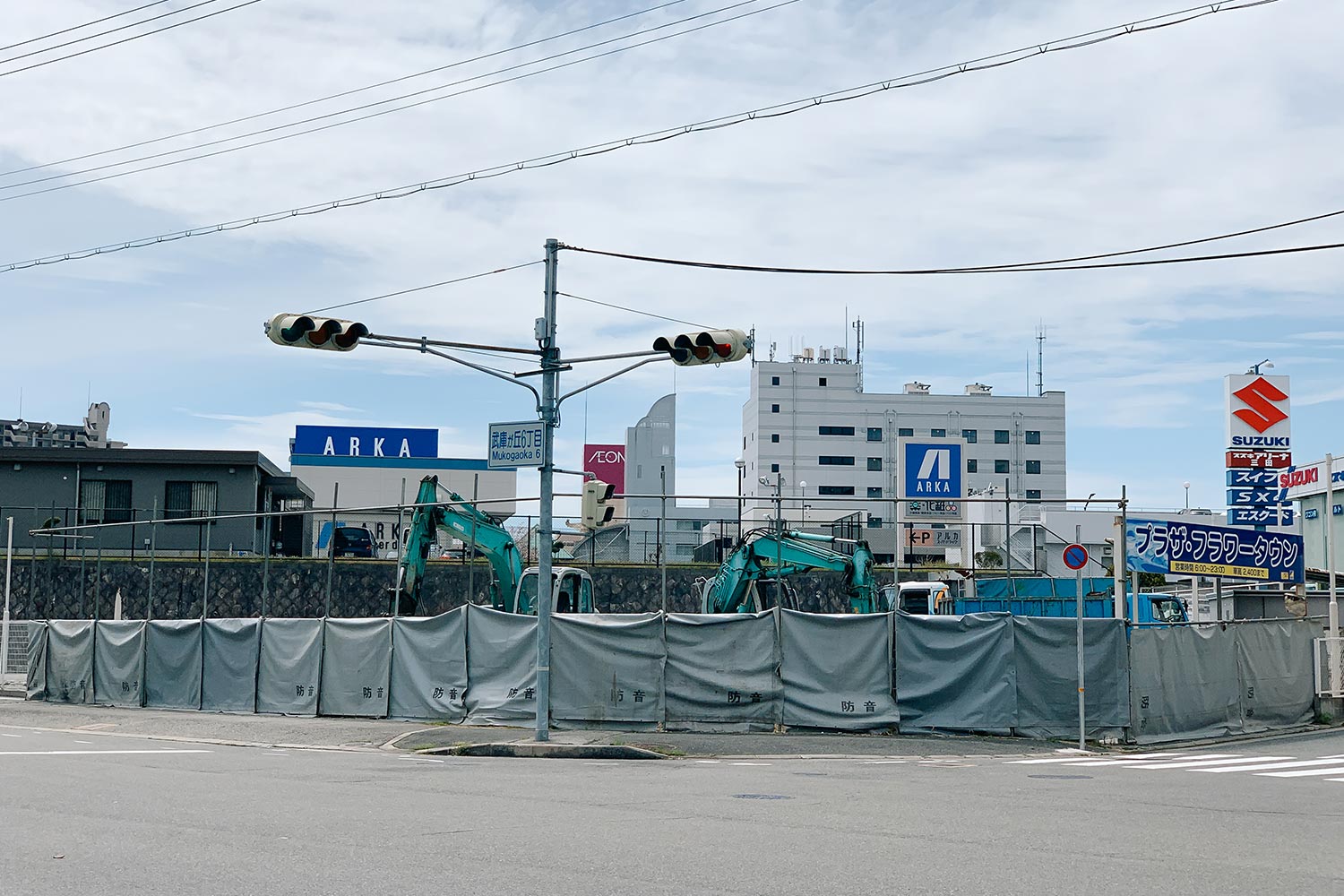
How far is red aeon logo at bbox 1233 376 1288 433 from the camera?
43.9 m

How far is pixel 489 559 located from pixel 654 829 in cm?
1771

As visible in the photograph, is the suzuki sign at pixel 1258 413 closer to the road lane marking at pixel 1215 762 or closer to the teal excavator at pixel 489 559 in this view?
the road lane marking at pixel 1215 762

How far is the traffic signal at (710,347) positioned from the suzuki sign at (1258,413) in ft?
97.9

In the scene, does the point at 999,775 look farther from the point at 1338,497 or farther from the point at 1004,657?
the point at 1338,497

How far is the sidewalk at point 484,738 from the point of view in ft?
68.6

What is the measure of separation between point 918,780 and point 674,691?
7.57m

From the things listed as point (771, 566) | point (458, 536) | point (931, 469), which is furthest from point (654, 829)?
point (931, 469)

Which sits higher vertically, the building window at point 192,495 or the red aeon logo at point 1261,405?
the red aeon logo at point 1261,405

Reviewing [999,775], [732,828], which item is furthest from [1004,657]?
[732,828]

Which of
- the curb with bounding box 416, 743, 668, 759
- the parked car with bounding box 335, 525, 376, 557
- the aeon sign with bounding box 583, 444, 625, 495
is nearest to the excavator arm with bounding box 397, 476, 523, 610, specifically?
the curb with bounding box 416, 743, 668, 759

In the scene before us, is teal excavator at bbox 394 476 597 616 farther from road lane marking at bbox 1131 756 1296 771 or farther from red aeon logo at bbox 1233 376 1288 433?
red aeon logo at bbox 1233 376 1288 433

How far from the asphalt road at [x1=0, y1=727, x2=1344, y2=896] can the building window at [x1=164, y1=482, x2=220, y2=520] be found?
116 feet

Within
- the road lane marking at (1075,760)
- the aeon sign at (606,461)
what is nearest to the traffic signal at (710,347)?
the road lane marking at (1075,760)

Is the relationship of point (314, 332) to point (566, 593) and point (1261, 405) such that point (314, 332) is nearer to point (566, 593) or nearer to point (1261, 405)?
point (566, 593)
